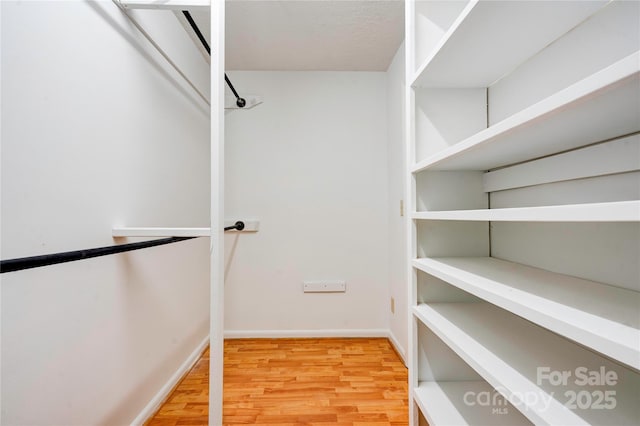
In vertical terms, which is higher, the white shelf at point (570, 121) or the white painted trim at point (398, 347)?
the white shelf at point (570, 121)

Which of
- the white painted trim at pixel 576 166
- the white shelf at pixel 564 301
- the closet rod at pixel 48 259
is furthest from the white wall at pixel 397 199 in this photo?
the closet rod at pixel 48 259

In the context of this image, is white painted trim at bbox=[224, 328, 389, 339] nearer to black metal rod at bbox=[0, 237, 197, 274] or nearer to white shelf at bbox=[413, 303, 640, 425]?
white shelf at bbox=[413, 303, 640, 425]

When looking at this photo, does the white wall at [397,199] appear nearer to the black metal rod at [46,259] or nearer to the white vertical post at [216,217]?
the white vertical post at [216,217]

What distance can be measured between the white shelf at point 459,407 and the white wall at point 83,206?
1.20m

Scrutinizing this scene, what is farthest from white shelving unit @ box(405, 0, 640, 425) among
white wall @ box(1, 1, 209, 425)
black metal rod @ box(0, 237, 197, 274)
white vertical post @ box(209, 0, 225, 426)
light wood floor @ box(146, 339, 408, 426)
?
white wall @ box(1, 1, 209, 425)

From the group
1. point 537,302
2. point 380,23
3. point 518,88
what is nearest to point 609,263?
point 537,302

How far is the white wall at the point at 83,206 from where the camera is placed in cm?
72

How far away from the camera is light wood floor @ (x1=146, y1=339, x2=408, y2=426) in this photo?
136 cm

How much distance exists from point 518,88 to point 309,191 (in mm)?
1644

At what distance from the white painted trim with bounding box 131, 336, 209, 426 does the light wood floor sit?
35 millimetres

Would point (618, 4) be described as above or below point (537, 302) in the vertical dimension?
above

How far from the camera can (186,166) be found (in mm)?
1793

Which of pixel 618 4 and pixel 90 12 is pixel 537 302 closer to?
pixel 618 4

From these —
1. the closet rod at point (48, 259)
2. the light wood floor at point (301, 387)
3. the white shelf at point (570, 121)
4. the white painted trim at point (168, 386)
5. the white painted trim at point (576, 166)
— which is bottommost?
the light wood floor at point (301, 387)
